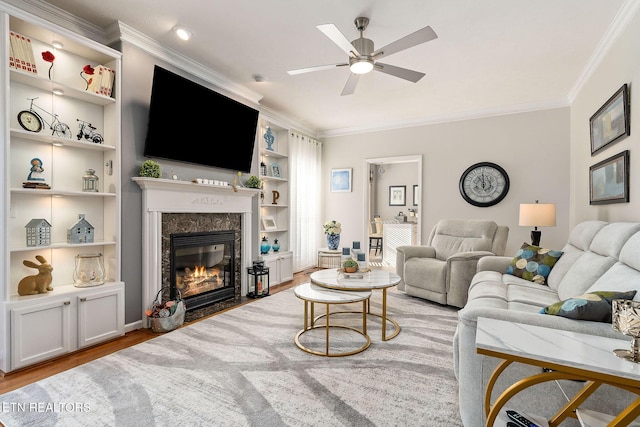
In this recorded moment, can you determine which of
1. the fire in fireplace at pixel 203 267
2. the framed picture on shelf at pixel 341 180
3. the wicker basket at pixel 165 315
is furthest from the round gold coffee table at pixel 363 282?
the framed picture on shelf at pixel 341 180

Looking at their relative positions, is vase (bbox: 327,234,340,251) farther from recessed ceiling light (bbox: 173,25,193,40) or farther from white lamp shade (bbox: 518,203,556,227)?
recessed ceiling light (bbox: 173,25,193,40)

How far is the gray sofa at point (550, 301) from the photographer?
1.34 metres

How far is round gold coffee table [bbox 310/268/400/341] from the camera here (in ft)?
8.37

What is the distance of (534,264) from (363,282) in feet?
5.29

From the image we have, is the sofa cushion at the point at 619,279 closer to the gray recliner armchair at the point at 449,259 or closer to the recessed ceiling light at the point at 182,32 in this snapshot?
the gray recliner armchair at the point at 449,259

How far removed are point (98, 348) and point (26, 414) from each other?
84 cm

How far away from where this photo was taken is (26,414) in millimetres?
1665

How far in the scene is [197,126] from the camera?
3318 millimetres

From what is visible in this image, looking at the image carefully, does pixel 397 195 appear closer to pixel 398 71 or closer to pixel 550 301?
pixel 398 71

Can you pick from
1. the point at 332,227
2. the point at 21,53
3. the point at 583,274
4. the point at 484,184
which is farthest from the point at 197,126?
the point at 484,184

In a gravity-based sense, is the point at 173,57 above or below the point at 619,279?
above

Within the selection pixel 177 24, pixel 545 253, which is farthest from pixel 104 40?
pixel 545 253

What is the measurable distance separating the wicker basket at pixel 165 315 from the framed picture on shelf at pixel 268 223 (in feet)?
6.29

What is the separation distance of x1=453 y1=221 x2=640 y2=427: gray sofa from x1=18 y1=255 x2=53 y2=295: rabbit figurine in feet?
9.36
